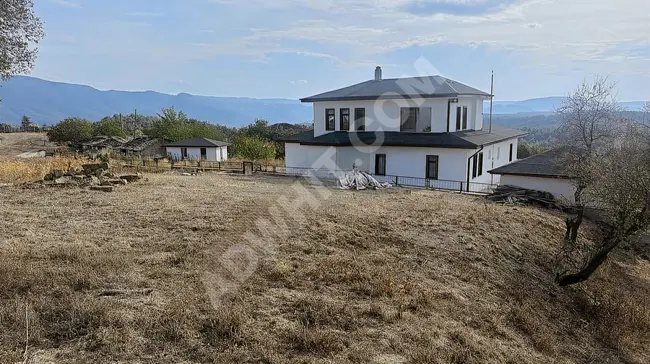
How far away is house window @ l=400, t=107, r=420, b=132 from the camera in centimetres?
2203

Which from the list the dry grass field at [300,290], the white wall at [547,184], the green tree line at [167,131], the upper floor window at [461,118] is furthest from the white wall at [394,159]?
the green tree line at [167,131]

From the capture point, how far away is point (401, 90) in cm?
2273

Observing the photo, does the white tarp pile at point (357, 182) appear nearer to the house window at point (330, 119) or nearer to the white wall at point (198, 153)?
the house window at point (330, 119)

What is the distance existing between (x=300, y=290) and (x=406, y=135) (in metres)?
16.3

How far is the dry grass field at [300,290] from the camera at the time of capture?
518cm

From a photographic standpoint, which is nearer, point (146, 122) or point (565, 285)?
point (565, 285)

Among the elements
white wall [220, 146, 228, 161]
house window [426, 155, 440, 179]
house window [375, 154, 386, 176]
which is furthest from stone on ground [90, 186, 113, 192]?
white wall [220, 146, 228, 161]

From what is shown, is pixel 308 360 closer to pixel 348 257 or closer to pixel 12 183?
pixel 348 257

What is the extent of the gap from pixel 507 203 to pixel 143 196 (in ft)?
43.9

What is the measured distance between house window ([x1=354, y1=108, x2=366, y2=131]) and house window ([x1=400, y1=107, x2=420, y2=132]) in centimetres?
215

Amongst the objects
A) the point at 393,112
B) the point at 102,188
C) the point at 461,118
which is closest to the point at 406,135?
Answer: the point at 393,112

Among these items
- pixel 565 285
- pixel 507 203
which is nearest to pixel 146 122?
pixel 507 203

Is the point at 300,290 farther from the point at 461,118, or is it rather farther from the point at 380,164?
the point at 461,118

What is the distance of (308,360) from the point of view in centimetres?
495
